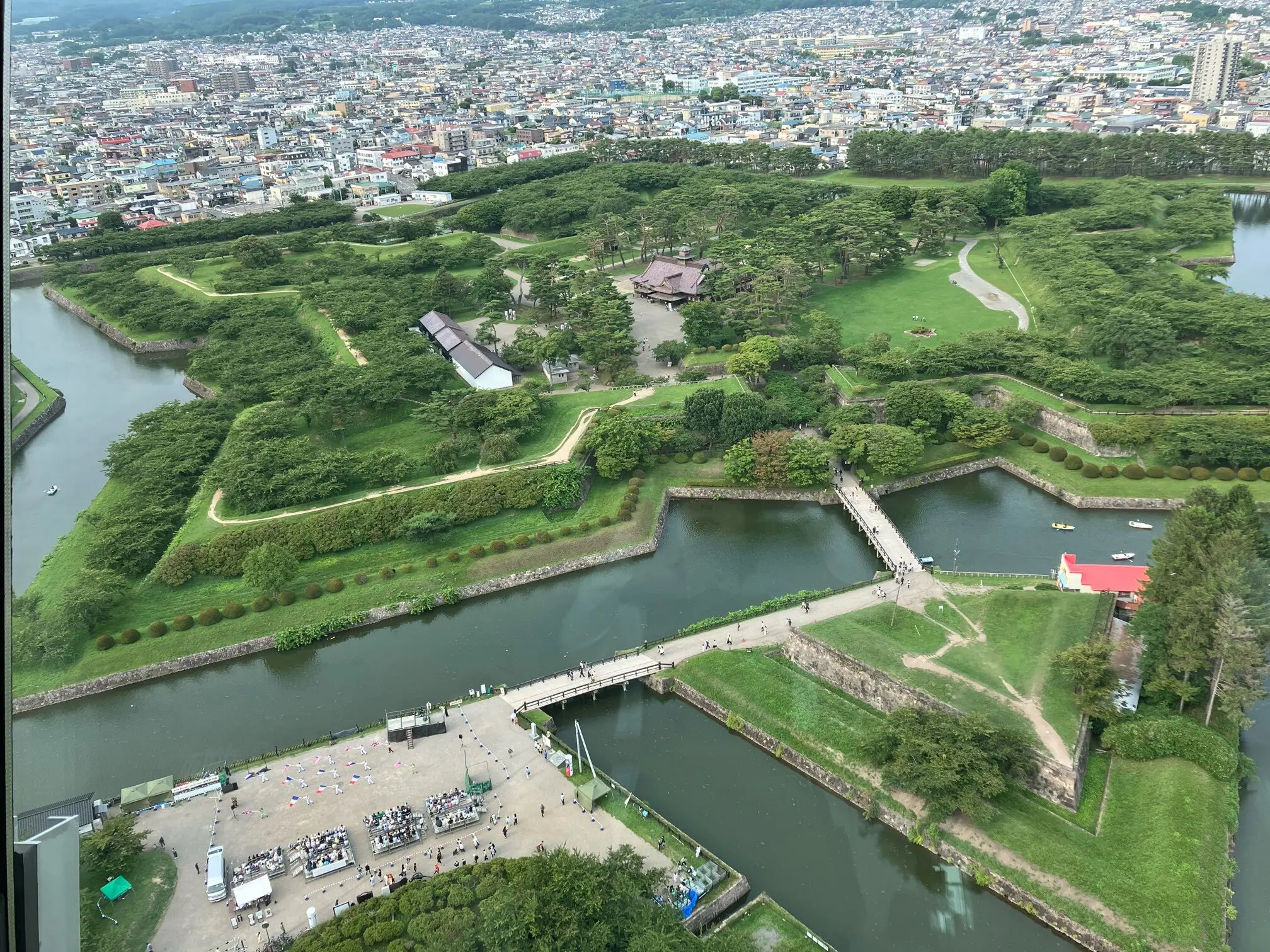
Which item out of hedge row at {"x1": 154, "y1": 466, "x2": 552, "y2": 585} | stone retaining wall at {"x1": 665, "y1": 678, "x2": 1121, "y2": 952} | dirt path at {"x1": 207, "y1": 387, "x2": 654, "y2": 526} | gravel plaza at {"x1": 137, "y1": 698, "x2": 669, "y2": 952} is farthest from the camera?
dirt path at {"x1": 207, "y1": 387, "x2": 654, "y2": 526}

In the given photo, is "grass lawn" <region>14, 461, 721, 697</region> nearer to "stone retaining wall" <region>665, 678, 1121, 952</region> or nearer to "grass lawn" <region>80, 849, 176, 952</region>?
"stone retaining wall" <region>665, 678, 1121, 952</region>

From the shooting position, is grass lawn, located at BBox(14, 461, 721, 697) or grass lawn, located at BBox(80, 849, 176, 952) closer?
grass lawn, located at BBox(80, 849, 176, 952)

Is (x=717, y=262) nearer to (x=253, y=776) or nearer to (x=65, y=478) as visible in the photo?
(x=65, y=478)

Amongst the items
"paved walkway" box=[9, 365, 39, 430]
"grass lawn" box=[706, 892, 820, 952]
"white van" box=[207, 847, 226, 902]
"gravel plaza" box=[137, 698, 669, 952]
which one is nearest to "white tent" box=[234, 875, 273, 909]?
"gravel plaza" box=[137, 698, 669, 952]

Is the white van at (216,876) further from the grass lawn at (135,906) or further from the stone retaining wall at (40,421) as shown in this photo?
the stone retaining wall at (40,421)

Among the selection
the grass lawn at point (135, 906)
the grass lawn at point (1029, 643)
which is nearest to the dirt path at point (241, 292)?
the grass lawn at point (135, 906)

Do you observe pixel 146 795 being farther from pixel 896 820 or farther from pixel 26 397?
pixel 26 397
